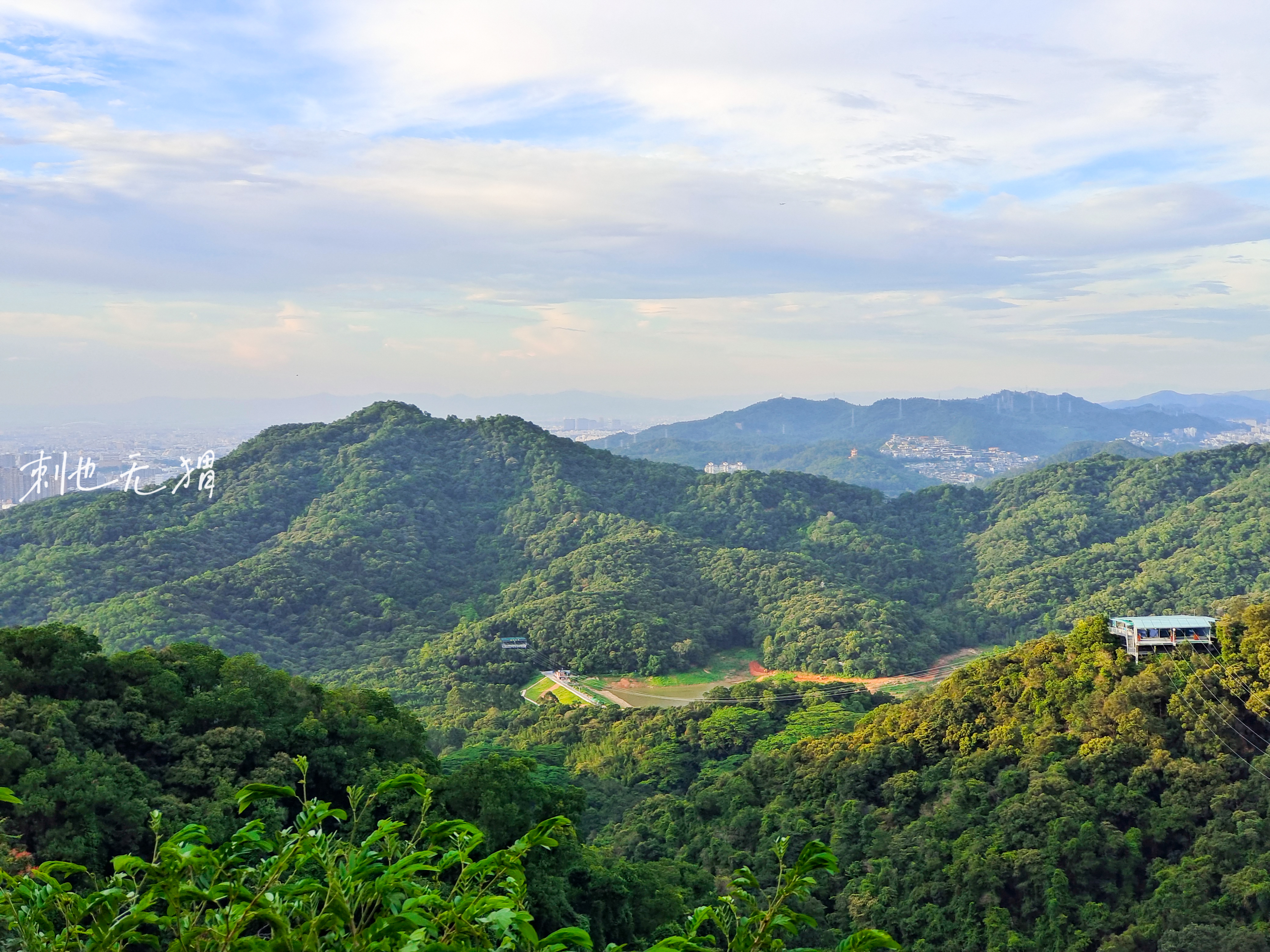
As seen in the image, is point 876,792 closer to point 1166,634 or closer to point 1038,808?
point 1038,808

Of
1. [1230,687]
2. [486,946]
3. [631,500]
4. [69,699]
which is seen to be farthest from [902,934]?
[631,500]

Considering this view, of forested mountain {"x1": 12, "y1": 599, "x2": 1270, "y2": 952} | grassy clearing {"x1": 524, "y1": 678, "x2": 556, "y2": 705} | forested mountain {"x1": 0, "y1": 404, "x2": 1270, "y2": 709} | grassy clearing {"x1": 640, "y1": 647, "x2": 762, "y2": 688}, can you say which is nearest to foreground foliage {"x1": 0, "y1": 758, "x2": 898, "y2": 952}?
forested mountain {"x1": 12, "y1": 599, "x2": 1270, "y2": 952}

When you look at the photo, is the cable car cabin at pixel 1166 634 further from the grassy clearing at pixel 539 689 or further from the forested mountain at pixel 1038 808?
the grassy clearing at pixel 539 689

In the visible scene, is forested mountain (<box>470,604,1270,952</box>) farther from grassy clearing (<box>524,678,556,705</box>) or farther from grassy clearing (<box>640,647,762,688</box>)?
grassy clearing (<box>640,647,762,688</box>)

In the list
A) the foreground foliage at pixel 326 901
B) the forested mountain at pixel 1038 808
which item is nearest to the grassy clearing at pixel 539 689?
the forested mountain at pixel 1038 808

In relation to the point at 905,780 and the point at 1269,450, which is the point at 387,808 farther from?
the point at 1269,450

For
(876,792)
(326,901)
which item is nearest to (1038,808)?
(876,792)
